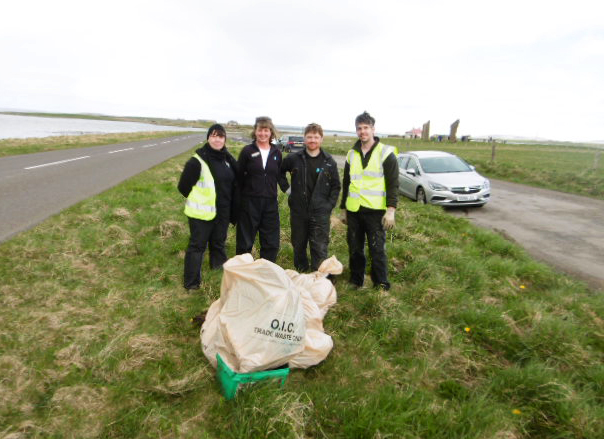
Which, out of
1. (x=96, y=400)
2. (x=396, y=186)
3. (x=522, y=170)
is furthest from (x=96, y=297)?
(x=522, y=170)

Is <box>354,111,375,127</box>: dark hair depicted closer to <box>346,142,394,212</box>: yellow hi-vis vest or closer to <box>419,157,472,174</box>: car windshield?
<box>346,142,394,212</box>: yellow hi-vis vest

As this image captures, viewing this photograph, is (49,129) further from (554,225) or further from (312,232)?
(554,225)

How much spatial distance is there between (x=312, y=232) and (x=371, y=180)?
3.07ft

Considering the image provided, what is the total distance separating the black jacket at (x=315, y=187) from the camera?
3.94 m

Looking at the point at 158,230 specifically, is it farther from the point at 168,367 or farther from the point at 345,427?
the point at 345,427

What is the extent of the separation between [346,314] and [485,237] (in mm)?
3830

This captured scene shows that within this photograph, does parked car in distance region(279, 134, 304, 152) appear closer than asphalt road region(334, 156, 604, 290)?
No

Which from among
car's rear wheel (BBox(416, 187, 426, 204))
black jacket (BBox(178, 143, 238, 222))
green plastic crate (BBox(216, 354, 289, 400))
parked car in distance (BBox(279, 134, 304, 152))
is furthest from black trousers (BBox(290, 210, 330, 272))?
parked car in distance (BBox(279, 134, 304, 152))

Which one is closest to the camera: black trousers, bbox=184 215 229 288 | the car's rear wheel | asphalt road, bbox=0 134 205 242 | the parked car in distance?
black trousers, bbox=184 215 229 288

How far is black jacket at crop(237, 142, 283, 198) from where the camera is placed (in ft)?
12.9

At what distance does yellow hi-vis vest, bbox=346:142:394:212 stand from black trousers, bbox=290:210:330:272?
47 centimetres

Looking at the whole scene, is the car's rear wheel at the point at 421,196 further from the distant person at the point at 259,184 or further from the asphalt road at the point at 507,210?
the distant person at the point at 259,184

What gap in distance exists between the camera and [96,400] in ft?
7.27

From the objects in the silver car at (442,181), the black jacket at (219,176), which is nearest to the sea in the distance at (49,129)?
the silver car at (442,181)
